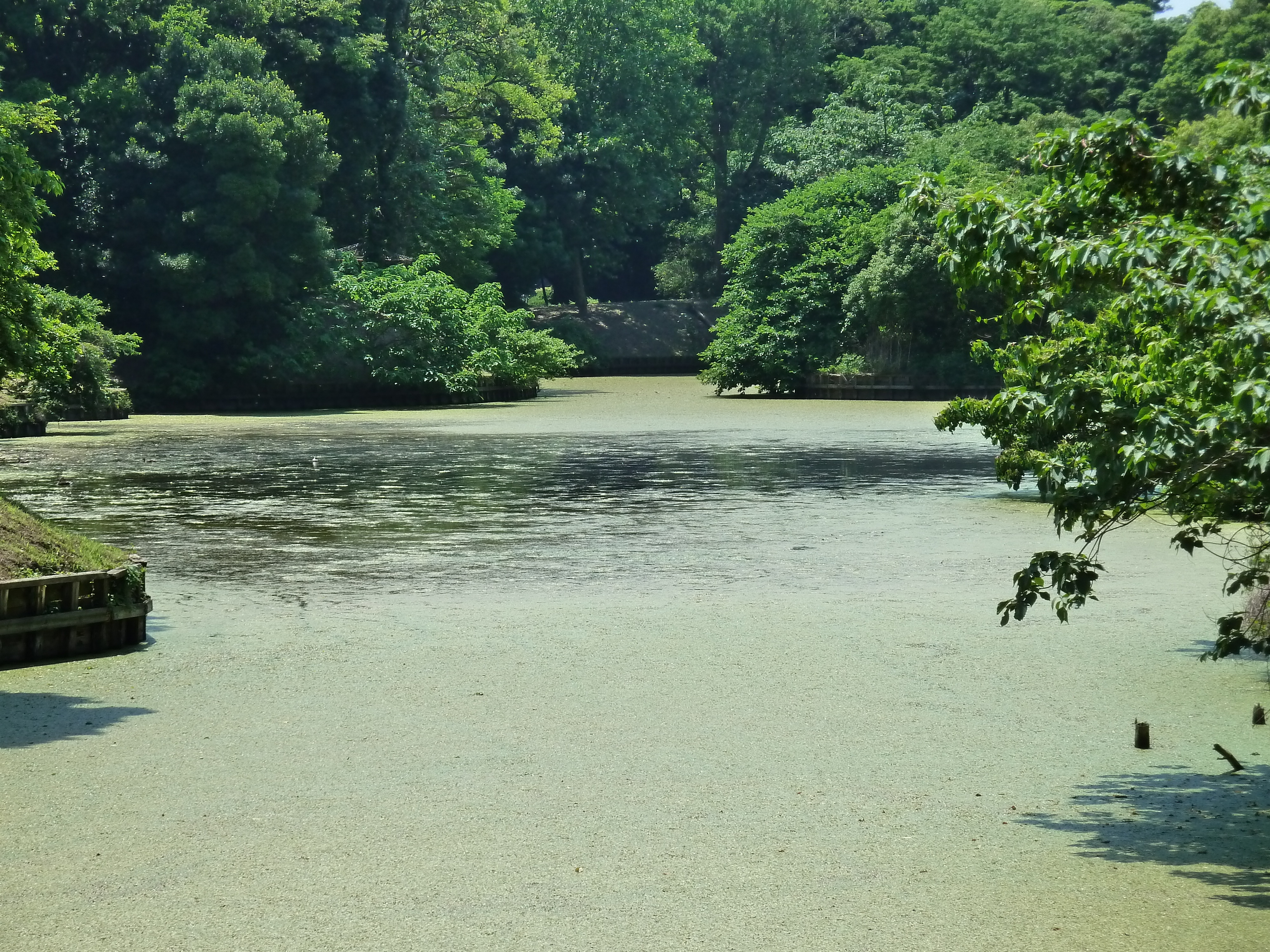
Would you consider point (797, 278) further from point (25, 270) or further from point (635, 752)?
point (635, 752)

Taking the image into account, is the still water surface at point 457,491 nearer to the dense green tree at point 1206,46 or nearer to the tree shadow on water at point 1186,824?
the tree shadow on water at point 1186,824

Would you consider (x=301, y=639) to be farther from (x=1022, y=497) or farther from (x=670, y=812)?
(x=1022, y=497)

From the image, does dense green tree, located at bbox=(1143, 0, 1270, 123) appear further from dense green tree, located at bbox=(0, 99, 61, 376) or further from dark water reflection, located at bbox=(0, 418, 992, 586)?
dense green tree, located at bbox=(0, 99, 61, 376)

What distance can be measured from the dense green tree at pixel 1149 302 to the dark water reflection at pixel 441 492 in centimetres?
778

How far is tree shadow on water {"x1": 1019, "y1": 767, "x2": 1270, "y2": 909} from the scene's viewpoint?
247 inches

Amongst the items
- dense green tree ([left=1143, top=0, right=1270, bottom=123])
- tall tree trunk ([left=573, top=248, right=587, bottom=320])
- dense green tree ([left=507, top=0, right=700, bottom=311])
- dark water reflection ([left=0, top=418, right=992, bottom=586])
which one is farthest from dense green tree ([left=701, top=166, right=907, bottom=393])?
tall tree trunk ([left=573, top=248, right=587, bottom=320])

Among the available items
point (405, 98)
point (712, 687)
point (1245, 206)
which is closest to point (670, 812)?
point (712, 687)

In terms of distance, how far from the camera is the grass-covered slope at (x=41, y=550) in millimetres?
11125

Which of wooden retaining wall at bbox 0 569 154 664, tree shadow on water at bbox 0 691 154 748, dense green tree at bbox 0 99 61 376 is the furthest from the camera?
dense green tree at bbox 0 99 61 376

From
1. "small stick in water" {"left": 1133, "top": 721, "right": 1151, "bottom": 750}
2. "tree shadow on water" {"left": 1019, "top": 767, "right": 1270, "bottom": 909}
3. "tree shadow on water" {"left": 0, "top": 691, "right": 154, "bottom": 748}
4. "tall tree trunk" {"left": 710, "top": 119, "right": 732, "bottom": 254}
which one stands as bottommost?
"tree shadow on water" {"left": 1019, "top": 767, "right": 1270, "bottom": 909}

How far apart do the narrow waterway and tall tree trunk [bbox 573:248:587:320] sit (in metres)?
58.6

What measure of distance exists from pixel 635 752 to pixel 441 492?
45.0 feet

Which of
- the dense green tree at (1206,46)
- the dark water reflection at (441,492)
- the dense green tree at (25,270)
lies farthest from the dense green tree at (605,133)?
the dense green tree at (25,270)

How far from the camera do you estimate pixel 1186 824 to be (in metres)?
6.91
